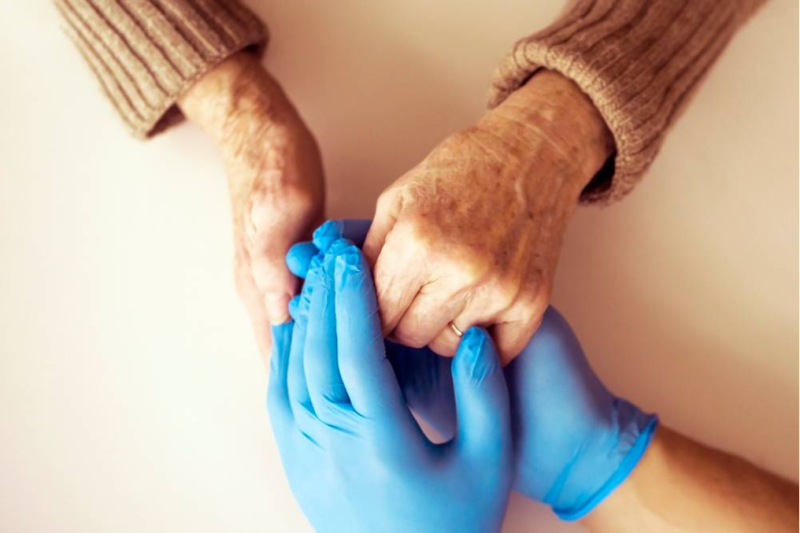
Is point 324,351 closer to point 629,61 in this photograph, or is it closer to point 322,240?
point 322,240

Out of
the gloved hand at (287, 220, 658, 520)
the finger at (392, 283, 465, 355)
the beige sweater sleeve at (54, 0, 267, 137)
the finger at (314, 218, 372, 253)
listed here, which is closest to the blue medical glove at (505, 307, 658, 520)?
the gloved hand at (287, 220, 658, 520)

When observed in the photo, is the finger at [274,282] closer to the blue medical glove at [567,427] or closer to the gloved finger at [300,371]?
the gloved finger at [300,371]

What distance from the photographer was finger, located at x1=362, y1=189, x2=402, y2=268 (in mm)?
645

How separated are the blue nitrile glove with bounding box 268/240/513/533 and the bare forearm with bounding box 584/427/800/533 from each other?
0.50 feet

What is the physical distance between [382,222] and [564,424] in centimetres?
33

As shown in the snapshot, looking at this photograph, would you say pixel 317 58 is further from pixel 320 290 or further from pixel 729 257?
pixel 729 257

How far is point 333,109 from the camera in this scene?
0.94m

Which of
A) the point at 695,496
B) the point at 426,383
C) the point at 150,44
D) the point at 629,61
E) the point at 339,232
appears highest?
the point at 150,44

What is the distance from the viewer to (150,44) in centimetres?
81

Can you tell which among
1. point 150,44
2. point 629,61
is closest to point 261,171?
point 150,44

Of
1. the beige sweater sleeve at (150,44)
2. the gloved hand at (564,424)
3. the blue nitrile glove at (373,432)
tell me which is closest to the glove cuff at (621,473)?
the gloved hand at (564,424)

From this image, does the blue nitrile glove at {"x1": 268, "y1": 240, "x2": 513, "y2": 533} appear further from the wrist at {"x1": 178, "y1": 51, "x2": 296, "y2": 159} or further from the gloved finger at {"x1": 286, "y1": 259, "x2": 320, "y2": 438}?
the wrist at {"x1": 178, "y1": 51, "x2": 296, "y2": 159}

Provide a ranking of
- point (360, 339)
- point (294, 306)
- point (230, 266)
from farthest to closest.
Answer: point (230, 266) → point (294, 306) → point (360, 339)

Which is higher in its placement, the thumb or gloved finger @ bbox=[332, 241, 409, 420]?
gloved finger @ bbox=[332, 241, 409, 420]
